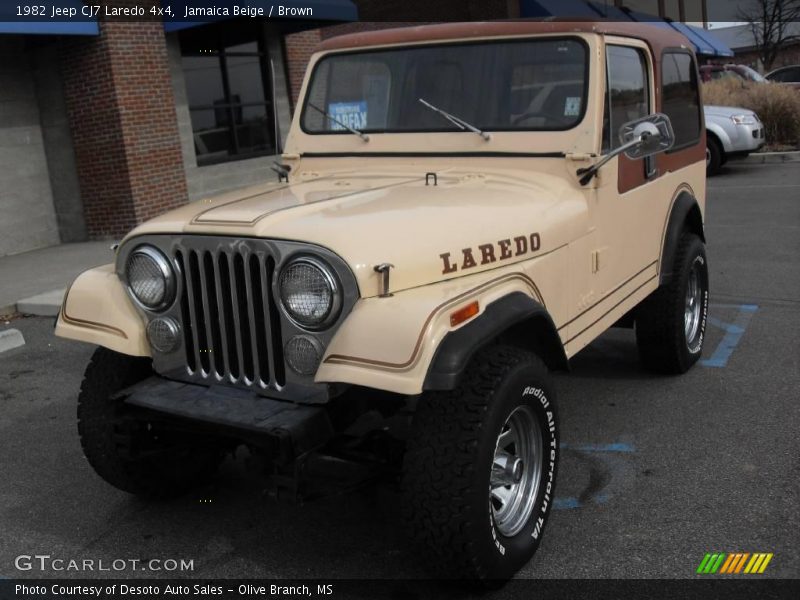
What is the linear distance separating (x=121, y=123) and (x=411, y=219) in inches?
332

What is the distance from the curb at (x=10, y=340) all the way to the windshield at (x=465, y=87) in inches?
140

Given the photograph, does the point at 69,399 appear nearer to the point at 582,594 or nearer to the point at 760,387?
the point at 582,594

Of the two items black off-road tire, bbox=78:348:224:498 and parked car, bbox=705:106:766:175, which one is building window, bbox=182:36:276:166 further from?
black off-road tire, bbox=78:348:224:498

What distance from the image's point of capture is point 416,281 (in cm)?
292

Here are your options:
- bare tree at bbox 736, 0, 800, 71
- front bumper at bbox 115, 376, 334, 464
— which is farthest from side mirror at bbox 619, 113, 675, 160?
bare tree at bbox 736, 0, 800, 71

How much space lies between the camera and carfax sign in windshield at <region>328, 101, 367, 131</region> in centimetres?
432

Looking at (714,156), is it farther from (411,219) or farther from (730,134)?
(411,219)

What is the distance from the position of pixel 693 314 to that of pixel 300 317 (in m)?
3.32

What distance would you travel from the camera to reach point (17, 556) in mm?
3436

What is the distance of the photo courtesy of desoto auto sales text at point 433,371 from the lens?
2.81 meters

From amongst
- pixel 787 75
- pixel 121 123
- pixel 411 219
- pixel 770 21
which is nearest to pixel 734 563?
pixel 411 219

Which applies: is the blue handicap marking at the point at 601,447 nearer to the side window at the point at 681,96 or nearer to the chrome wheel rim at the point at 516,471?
the chrome wheel rim at the point at 516,471

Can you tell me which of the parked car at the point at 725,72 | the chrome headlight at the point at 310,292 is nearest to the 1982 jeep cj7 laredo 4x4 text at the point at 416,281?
the chrome headlight at the point at 310,292

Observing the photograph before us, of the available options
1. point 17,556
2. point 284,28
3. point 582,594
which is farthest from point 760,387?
point 284,28
